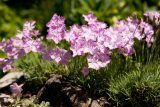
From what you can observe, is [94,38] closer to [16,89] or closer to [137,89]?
[137,89]

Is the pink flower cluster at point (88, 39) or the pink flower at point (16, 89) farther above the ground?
the pink flower cluster at point (88, 39)

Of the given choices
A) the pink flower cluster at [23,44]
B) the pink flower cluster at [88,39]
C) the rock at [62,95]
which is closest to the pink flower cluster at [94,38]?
the pink flower cluster at [88,39]

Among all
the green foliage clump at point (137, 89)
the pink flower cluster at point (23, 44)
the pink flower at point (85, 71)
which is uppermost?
the pink flower cluster at point (23, 44)

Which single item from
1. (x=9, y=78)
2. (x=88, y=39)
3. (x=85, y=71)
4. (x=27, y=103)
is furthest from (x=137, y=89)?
(x=9, y=78)

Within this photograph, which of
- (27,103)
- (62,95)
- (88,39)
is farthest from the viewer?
(27,103)

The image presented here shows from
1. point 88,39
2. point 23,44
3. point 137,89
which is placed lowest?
point 137,89

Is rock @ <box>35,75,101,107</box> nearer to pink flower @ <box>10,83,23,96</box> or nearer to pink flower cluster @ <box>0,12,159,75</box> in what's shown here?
pink flower @ <box>10,83,23,96</box>

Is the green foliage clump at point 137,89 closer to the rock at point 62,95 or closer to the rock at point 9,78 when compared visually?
the rock at point 62,95
